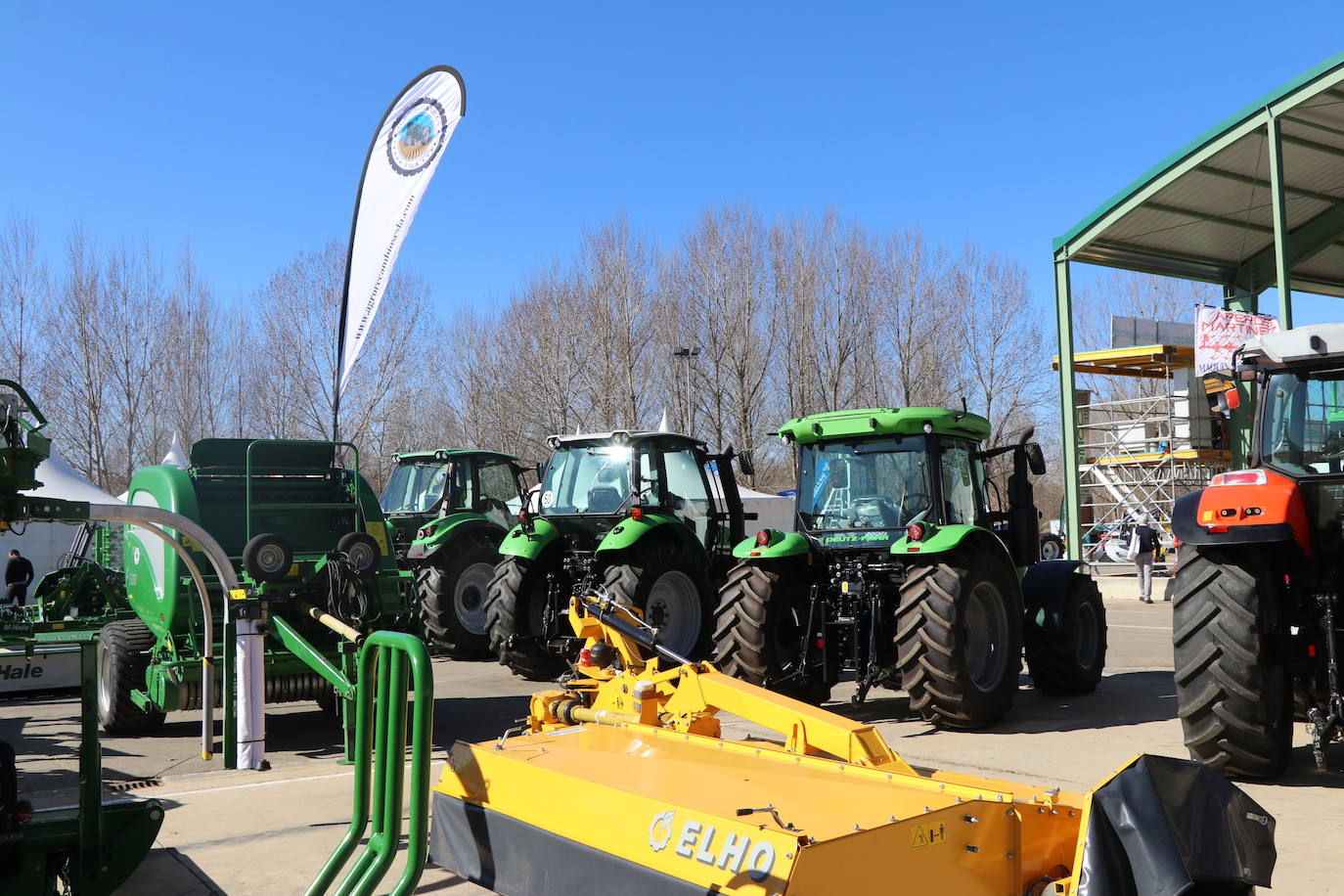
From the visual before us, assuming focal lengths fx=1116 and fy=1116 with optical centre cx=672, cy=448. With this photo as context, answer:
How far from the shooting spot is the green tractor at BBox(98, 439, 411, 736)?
25.1 ft

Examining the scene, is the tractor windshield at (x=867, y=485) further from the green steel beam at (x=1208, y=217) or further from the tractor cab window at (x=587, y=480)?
the green steel beam at (x=1208, y=217)

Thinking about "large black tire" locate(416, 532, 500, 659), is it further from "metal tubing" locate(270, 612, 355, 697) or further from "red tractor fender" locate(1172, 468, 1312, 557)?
"red tractor fender" locate(1172, 468, 1312, 557)

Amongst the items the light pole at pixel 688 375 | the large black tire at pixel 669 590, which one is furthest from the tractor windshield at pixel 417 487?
the light pole at pixel 688 375

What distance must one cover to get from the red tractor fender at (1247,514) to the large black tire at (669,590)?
459 centimetres

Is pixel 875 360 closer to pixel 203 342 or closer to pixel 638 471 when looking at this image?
pixel 203 342

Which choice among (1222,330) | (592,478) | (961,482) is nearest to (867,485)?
(961,482)

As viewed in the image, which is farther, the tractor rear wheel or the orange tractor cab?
the tractor rear wheel

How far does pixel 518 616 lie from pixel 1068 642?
15.4ft

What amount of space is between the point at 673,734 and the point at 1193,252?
18126 mm

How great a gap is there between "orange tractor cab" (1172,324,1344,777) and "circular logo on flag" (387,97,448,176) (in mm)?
10734

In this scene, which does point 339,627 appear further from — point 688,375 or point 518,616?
point 688,375

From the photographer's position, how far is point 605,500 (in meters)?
10.9

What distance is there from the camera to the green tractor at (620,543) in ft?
31.9

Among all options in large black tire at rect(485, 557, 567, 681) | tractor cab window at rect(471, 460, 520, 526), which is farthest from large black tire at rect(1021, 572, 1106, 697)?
tractor cab window at rect(471, 460, 520, 526)
